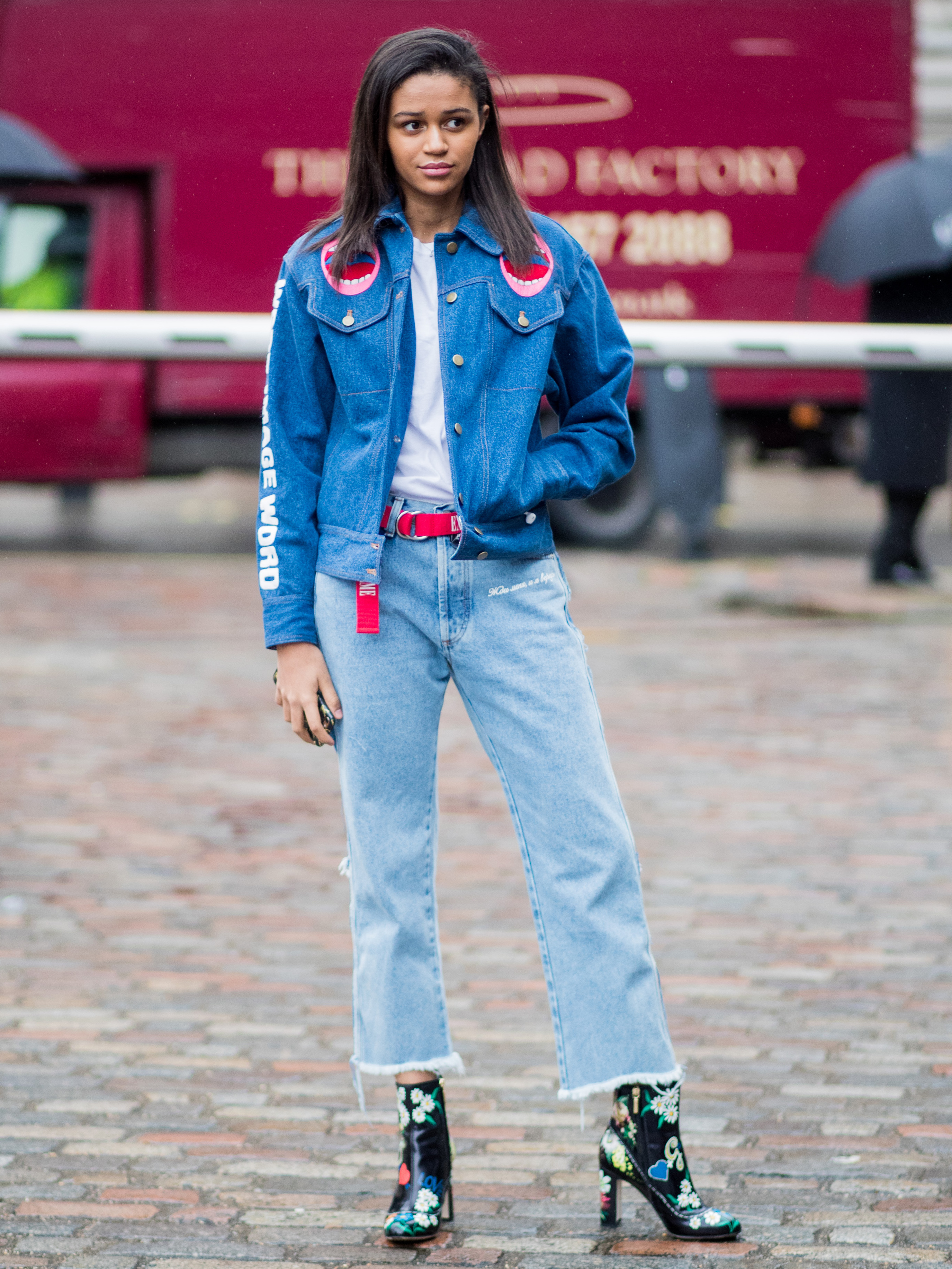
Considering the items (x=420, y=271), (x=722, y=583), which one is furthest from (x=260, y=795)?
(x=722, y=583)

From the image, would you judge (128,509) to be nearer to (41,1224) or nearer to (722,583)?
(722,583)

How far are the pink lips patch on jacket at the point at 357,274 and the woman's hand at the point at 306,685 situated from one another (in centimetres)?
53

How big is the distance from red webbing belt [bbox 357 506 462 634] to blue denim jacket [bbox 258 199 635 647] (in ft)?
0.11

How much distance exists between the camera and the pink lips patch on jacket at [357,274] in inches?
106

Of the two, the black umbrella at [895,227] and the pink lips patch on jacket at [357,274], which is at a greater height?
the black umbrella at [895,227]

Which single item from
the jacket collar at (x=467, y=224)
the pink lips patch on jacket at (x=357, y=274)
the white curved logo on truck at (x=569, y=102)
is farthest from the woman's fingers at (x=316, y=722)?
the white curved logo on truck at (x=569, y=102)

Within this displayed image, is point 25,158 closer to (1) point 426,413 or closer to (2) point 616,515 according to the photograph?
(2) point 616,515

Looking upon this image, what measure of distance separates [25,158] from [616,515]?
15.2 feet

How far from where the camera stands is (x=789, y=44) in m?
13.5

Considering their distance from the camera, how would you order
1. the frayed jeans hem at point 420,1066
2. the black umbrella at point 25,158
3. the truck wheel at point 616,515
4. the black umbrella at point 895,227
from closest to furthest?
the frayed jeans hem at point 420,1066 → the black umbrella at point 895,227 → the black umbrella at point 25,158 → the truck wheel at point 616,515

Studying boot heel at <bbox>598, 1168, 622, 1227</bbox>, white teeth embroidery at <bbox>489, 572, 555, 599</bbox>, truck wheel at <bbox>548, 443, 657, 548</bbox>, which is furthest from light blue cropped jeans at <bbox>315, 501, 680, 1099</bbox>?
truck wheel at <bbox>548, 443, 657, 548</bbox>

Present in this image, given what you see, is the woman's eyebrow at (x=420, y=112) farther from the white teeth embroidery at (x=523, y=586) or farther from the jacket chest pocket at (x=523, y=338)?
the white teeth embroidery at (x=523, y=586)

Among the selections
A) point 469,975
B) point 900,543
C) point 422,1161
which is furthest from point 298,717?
point 900,543

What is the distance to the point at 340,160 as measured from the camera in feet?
44.5
